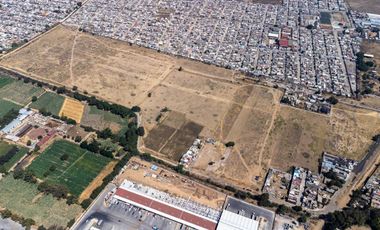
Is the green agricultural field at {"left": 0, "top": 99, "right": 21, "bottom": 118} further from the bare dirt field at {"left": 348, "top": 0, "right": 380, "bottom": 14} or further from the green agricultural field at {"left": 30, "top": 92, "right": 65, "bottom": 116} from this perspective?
the bare dirt field at {"left": 348, "top": 0, "right": 380, "bottom": 14}

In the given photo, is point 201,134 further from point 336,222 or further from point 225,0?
point 225,0

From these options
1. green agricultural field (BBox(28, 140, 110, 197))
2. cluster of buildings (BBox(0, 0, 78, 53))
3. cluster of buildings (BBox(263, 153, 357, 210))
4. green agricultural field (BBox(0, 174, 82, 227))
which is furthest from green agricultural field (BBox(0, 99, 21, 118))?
cluster of buildings (BBox(263, 153, 357, 210))

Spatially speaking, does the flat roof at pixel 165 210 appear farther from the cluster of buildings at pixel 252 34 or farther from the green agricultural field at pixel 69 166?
the cluster of buildings at pixel 252 34

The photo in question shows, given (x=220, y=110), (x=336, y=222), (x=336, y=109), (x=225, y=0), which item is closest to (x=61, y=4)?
(x=225, y=0)

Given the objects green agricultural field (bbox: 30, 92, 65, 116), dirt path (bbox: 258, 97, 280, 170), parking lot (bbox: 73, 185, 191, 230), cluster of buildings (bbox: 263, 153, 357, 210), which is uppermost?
green agricultural field (bbox: 30, 92, 65, 116)

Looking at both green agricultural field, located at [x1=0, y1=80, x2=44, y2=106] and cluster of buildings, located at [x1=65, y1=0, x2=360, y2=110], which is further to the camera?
cluster of buildings, located at [x1=65, y1=0, x2=360, y2=110]

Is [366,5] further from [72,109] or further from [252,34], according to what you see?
[72,109]

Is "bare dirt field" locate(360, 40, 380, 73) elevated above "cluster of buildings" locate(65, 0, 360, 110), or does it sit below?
below
